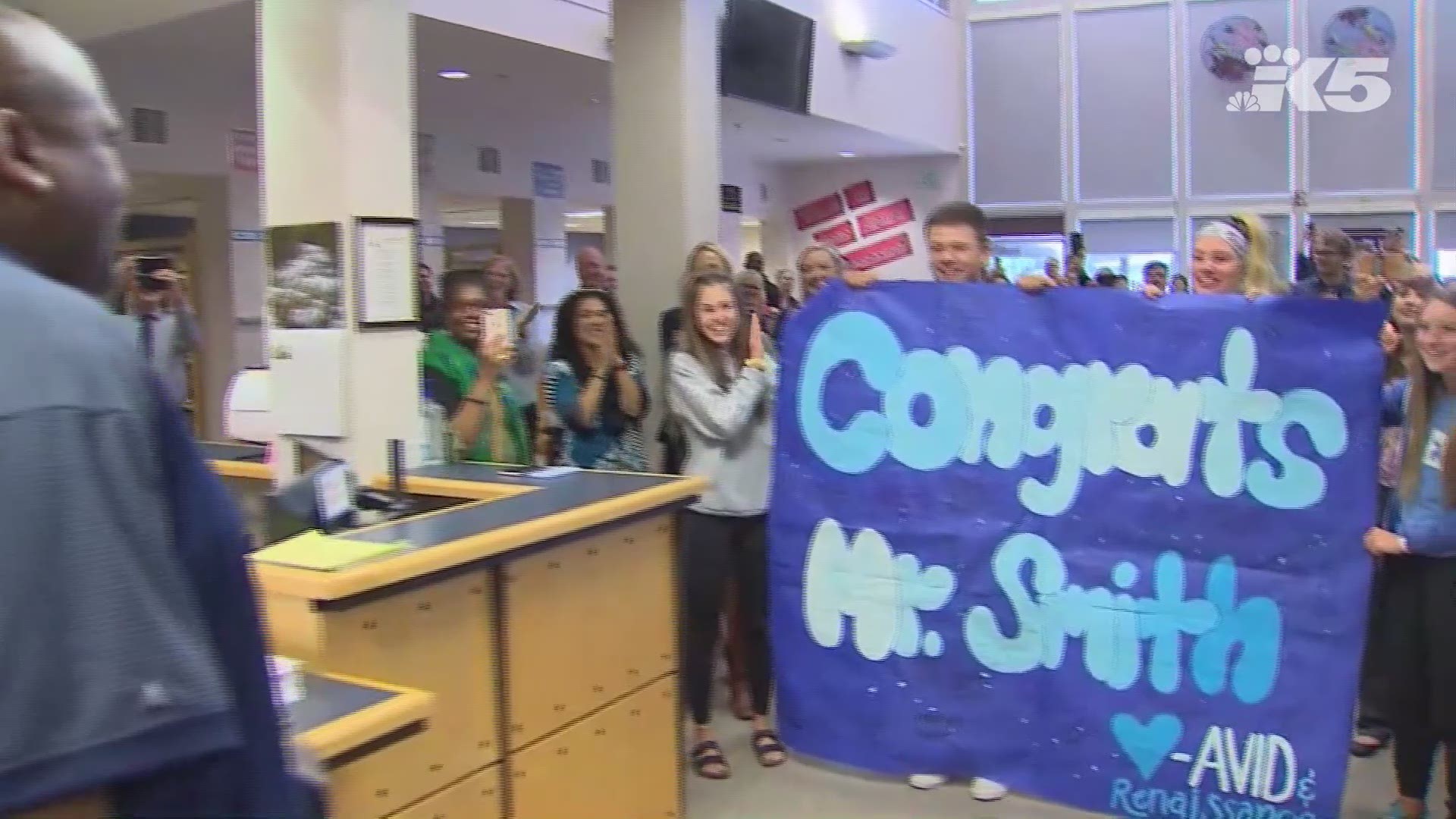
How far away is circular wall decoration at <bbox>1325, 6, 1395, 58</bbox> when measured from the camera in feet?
35.1

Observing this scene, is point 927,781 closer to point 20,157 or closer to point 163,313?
point 20,157

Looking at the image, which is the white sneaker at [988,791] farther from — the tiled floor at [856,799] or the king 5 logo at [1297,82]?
the king 5 logo at [1297,82]

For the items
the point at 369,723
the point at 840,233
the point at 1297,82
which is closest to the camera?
the point at 369,723

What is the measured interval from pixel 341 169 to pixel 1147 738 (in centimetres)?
254

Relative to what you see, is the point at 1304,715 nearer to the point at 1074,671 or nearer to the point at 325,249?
the point at 1074,671

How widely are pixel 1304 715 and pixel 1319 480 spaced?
22.1 inches

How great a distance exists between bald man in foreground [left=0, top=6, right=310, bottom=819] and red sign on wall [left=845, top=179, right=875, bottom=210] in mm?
11792

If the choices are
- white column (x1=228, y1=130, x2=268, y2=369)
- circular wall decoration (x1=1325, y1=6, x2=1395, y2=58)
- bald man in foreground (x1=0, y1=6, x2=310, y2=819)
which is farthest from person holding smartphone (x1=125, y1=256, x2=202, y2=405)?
circular wall decoration (x1=1325, y1=6, x2=1395, y2=58)

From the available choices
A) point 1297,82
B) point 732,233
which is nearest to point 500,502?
point 732,233

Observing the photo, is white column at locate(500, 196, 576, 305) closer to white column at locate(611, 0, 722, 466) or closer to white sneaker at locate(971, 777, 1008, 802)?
white column at locate(611, 0, 722, 466)

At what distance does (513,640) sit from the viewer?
2531 millimetres

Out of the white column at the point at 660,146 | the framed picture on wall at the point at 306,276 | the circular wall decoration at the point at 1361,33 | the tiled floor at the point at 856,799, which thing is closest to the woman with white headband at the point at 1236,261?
the tiled floor at the point at 856,799

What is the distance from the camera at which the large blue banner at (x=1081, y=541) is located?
283cm

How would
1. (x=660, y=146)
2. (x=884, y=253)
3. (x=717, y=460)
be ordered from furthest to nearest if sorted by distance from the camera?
(x=884, y=253) → (x=660, y=146) → (x=717, y=460)
